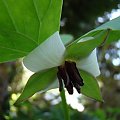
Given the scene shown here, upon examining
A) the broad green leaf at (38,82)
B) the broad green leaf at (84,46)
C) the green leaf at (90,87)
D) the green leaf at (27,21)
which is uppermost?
the green leaf at (27,21)

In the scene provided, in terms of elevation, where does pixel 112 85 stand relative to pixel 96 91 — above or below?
below

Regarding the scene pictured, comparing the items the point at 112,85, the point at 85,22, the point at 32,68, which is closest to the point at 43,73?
the point at 32,68

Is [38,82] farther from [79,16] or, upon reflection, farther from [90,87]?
[79,16]

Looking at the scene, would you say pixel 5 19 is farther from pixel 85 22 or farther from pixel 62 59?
pixel 85 22

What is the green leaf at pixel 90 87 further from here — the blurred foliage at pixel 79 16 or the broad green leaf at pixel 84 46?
the blurred foliage at pixel 79 16

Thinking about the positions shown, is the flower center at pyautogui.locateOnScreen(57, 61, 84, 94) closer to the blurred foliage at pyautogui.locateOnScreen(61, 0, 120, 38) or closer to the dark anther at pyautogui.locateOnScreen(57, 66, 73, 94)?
the dark anther at pyautogui.locateOnScreen(57, 66, 73, 94)

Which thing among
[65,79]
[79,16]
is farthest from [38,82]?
[79,16]

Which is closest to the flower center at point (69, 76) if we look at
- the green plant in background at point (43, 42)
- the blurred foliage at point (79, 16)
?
the green plant in background at point (43, 42)
